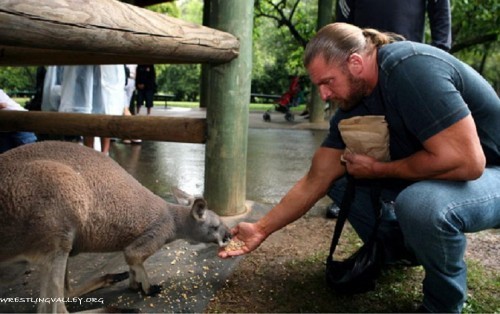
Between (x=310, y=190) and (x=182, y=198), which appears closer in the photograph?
(x=310, y=190)

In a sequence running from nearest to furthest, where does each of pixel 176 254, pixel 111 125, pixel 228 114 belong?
1. pixel 176 254
2. pixel 228 114
3. pixel 111 125

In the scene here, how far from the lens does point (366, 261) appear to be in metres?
1.87

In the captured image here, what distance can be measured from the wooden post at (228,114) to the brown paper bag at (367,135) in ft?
3.02

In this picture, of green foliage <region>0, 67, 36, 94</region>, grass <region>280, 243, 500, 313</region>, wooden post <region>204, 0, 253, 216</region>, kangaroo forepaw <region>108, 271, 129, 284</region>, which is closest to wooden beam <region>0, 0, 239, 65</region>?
Answer: wooden post <region>204, 0, 253, 216</region>

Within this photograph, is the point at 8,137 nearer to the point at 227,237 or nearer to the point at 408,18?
the point at 227,237

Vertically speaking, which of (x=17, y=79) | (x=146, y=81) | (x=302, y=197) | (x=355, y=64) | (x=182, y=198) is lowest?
(x=17, y=79)

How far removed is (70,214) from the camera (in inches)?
60.8

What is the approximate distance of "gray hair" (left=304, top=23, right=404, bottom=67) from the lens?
171cm

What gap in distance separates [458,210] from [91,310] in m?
1.33

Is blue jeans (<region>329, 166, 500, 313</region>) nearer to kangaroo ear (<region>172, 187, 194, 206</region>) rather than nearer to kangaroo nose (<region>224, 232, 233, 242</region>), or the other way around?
kangaroo nose (<region>224, 232, 233, 242</region>)

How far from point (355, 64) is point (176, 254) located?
127cm

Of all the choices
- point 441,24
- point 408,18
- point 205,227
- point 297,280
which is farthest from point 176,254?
point 441,24

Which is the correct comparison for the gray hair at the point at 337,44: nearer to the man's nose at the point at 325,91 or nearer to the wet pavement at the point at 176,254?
the man's nose at the point at 325,91

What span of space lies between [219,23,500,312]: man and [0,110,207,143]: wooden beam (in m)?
1.04
